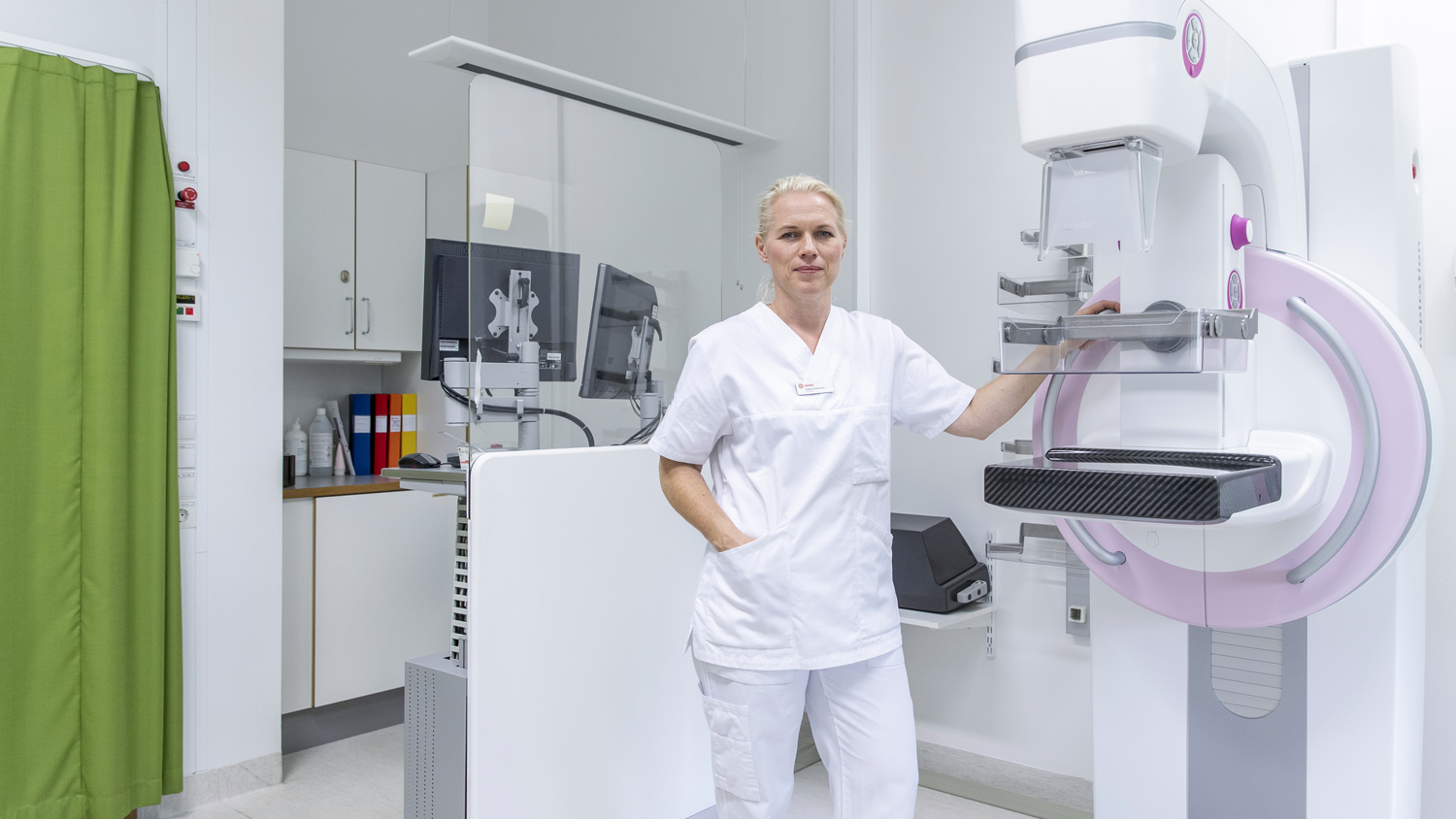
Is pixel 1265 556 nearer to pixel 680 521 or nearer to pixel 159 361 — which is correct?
pixel 680 521

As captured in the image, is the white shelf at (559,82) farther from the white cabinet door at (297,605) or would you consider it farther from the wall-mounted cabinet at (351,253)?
the white cabinet door at (297,605)

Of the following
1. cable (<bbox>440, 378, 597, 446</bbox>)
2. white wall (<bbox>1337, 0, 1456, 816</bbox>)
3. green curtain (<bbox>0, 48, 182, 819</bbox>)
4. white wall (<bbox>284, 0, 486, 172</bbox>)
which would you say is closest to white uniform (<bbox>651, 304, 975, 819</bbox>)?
cable (<bbox>440, 378, 597, 446</bbox>)

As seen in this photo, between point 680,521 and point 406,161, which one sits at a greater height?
point 406,161

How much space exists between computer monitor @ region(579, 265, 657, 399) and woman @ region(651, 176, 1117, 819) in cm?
95

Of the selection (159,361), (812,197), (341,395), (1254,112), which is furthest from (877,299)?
(341,395)

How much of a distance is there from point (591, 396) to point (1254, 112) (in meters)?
1.80

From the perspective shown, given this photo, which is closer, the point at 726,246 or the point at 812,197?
the point at 812,197

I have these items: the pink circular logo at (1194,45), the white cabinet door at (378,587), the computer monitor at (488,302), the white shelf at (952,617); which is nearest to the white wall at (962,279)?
the white shelf at (952,617)

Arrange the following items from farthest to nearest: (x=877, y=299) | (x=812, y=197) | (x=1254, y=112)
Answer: (x=877, y=299), (x=812, y=197), (x=1254, y=112)

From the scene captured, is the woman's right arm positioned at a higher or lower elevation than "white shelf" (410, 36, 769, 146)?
lower

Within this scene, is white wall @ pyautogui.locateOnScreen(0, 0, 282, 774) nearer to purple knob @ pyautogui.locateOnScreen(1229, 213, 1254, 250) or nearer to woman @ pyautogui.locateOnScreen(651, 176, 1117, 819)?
woman @ pyautogui.locateOnScreen(651, 176, 1117, 819)

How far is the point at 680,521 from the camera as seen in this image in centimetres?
243

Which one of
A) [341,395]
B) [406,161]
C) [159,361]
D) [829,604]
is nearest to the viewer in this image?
[829,604]

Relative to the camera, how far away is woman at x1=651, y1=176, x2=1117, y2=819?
5.08ft
